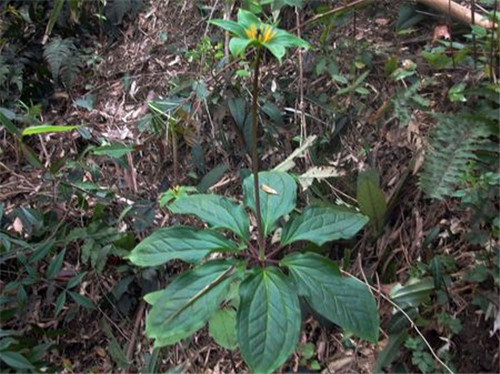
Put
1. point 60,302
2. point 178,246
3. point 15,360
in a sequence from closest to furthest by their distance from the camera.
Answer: point 178,246
point 15,360
point 60,302

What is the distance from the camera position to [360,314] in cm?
119

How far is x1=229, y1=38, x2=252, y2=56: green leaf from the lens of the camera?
975 millimetres

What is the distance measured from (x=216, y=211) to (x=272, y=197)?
0.54ft

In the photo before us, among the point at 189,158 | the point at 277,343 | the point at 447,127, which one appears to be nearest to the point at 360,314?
the point at 277,343

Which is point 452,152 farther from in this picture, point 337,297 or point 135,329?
point 135,329

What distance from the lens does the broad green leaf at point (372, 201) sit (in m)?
1.62

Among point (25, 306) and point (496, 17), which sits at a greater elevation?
point (496, 17)

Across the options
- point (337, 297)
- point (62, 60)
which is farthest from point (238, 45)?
point (62, 60)

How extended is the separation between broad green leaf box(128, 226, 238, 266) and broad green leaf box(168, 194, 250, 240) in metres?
0.04

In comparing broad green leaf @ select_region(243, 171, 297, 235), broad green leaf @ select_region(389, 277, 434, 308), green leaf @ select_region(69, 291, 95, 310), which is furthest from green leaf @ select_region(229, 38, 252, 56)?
green leaf @ select_region(69, 291, 95, 310)

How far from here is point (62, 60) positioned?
8.58ft

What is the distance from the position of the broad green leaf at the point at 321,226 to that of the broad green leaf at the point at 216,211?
11 cm

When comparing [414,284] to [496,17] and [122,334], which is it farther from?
[122,334]

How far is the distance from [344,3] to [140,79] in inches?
42.2
